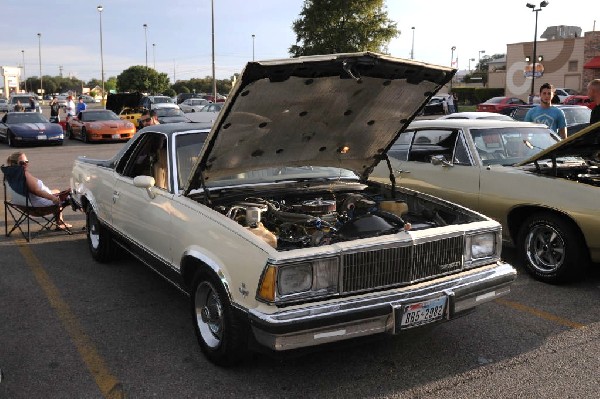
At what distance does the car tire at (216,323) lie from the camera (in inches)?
133

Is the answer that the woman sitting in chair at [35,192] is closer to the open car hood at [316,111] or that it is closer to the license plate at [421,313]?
the open car hood at [316,111]

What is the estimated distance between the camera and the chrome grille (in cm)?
330

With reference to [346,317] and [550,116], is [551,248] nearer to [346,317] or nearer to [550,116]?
[346,317]

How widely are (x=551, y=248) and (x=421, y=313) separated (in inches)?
98.2

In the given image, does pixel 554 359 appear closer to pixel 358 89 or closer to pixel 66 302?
pixel 358 89

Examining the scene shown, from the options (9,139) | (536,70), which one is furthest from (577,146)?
(536,70)

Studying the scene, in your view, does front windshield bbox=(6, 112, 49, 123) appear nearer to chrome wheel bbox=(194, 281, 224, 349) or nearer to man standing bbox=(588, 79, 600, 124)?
man standing bbox=(588, 79, 600, 124)

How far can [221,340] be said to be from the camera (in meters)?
3.52

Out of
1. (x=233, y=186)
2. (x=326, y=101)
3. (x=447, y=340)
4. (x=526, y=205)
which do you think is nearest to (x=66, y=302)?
(x=233, y=186)

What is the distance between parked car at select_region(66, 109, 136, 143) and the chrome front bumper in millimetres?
19036

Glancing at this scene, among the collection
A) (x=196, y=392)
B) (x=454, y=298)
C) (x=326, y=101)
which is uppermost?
(x=326, y=101)

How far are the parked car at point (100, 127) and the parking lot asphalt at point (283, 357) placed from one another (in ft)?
53.7

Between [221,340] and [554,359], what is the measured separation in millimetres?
2209

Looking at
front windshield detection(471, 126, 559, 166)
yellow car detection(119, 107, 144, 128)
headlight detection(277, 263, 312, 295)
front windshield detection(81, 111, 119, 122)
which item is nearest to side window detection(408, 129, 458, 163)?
front windshield detection(471, 126, 559, 166)
